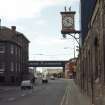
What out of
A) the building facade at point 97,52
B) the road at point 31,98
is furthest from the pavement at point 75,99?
the building facade at point 97,52

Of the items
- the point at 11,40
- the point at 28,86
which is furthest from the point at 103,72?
the point at 11,40

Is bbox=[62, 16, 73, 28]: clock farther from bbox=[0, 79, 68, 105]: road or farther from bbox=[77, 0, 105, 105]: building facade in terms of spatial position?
bbox=[77, 0, 105, 105]: building facade

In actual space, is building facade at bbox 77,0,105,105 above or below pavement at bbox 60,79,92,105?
above

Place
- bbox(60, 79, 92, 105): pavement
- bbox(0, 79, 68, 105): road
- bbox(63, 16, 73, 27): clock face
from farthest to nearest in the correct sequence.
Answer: bbox(63, 16, 73, 27): clock face
bbox(0, 79, 68, 105): road
bbox(60, 79, 92, 105): pavement

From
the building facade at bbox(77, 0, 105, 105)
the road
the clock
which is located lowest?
the road

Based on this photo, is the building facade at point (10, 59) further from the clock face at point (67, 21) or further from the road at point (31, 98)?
the clock face at point (67, 21)

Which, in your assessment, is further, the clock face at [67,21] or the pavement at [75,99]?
the clock face at [67,21]

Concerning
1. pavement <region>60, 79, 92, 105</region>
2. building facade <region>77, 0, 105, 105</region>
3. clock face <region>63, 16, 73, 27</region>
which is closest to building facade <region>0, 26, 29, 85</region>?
clock face <region>63, 16, 73, 27</region>

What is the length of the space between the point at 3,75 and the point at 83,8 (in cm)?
4846

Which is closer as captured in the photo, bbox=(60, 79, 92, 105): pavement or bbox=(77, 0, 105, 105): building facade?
bbox=(77, 0, 105, 105): building facade

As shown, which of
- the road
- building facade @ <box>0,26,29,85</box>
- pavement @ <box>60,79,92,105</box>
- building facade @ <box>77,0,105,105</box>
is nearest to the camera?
building facade @ <box>77,0,105,105</box>

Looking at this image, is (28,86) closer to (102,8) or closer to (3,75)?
(3,75)

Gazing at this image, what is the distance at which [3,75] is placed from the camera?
104312 millimetres

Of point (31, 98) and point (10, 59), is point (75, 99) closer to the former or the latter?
point (31, 98)
